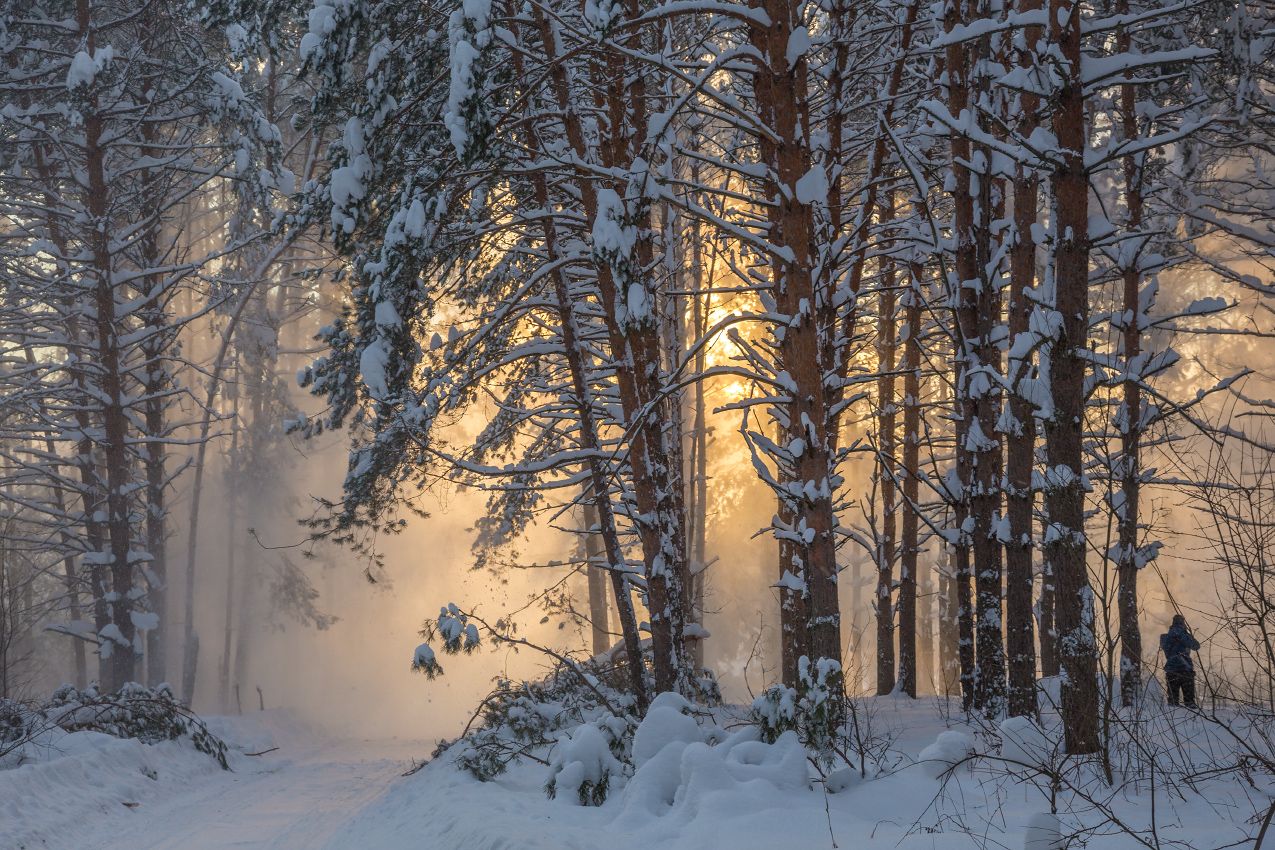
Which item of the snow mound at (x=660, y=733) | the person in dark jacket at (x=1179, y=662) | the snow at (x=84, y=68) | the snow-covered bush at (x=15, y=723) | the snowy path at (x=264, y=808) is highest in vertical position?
the snow at (x=84, y=68)

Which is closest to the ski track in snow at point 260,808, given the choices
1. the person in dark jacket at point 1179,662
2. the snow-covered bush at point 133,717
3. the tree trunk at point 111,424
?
the snow-covered bush at point 133,717

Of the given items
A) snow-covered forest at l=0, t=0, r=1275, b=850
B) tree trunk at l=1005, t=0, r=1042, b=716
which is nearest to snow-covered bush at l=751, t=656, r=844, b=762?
snow-covered forest at l=0, t=0, r=1275, b=850

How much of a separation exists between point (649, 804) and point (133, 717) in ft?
32.4

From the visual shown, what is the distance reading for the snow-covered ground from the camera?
5031mm

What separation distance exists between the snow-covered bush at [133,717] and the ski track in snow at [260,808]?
0.81 metres

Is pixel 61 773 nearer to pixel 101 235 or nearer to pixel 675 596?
pixel 675 596

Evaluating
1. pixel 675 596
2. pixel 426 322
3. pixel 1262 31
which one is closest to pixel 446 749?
pixel 675 596

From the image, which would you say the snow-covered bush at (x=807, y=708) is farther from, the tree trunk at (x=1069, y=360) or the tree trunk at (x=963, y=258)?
the tree trunk at (x=963, y=258)

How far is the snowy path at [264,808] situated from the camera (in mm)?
8602

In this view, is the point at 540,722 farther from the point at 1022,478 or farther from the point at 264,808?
the point at 1022,478

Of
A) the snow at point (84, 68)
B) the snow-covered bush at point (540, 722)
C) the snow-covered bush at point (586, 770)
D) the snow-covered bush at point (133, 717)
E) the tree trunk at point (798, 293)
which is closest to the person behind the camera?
the snow-covered bush at point (586, 770)

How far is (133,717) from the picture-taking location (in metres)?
13.4

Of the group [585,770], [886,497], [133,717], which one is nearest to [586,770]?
[585,770]

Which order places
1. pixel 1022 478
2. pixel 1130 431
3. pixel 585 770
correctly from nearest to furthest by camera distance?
pixel 585 770
pixel 1022 478
pixel 1130 431
